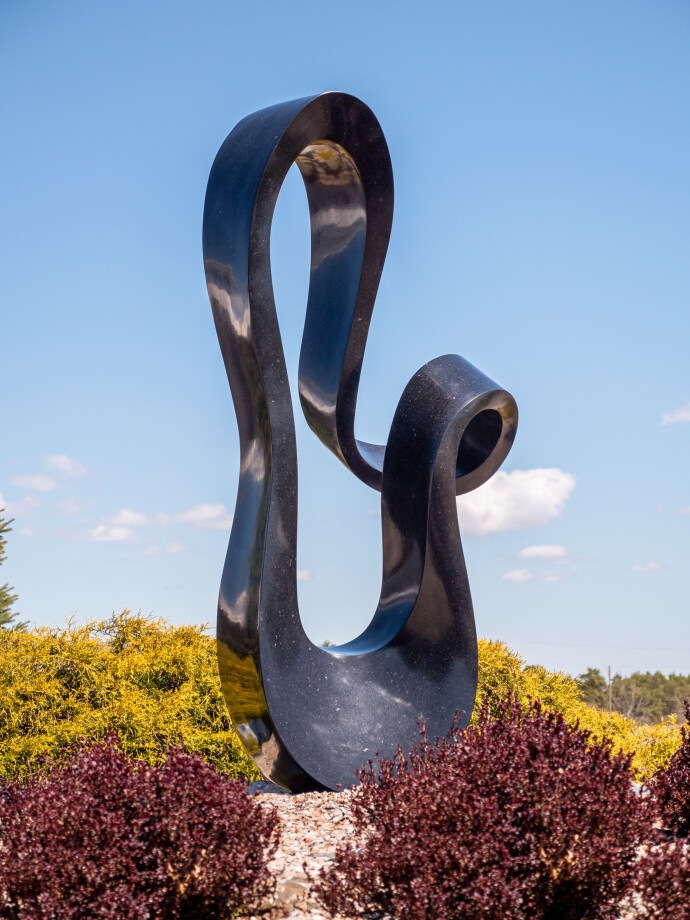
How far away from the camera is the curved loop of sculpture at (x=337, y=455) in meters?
5.96

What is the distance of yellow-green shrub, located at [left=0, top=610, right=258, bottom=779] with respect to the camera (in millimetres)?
8328

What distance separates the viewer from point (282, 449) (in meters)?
6.08

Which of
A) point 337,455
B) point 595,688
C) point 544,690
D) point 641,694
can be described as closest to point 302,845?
point 337,455

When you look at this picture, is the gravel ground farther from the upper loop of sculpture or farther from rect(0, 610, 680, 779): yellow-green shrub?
the upper loop of sculpture

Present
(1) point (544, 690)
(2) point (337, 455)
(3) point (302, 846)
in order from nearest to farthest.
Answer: (3) point (302, 846), (2) point (337, 455), (1) point (544, 690)

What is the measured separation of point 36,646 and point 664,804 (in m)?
6.32

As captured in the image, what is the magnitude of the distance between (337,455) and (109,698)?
342 centimetres

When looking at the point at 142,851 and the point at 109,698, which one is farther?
the point at 109,698

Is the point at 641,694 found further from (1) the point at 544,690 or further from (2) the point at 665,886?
(2) the point at 665,886

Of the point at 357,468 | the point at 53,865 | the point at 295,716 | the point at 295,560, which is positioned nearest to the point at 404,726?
the point at 295,716

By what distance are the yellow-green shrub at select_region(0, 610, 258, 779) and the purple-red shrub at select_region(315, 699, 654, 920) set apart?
454 cm

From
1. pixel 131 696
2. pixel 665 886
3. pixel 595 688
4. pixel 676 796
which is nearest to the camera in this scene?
pixel 665 886

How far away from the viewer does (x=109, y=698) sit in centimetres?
866

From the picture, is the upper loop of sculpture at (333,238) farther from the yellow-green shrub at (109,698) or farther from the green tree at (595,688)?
the green tree at (595,688)
